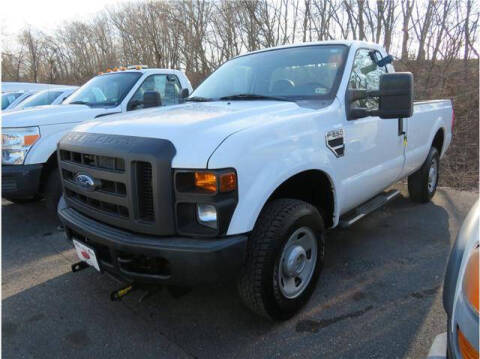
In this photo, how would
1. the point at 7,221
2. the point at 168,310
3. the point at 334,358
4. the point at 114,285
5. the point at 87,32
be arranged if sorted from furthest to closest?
the point at 87,32
the point at 7,221
the point at 114,285
the point at 168,310
the point at 334,358

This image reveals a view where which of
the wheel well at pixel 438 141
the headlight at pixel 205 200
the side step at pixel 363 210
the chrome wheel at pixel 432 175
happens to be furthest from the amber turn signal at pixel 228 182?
the wheel well at pixel 438 141

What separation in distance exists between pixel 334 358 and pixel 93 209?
5.82ft

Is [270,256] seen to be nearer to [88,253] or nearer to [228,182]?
[228,182]

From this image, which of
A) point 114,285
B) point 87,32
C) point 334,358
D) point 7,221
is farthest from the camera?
point 87,32

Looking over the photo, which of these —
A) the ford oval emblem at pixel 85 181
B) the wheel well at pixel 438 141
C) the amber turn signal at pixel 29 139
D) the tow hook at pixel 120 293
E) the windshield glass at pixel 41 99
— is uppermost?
the windshield glass at pixel 41 99

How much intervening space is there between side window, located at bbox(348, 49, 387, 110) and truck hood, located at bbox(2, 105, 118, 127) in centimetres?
321

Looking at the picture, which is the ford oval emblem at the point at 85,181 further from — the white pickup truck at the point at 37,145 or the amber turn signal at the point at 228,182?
the white pickup truck at the point at 37,145

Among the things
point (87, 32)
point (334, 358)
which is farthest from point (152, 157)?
point (87, 32)

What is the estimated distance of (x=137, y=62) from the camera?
25703 mm

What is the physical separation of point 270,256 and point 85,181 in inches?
51.1

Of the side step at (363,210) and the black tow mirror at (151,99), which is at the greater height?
the black tow mirror at (151,99)

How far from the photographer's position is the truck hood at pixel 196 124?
197cm

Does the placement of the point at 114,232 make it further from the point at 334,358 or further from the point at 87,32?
the point at 87,32

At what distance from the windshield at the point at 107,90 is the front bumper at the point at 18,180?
1536 mm
